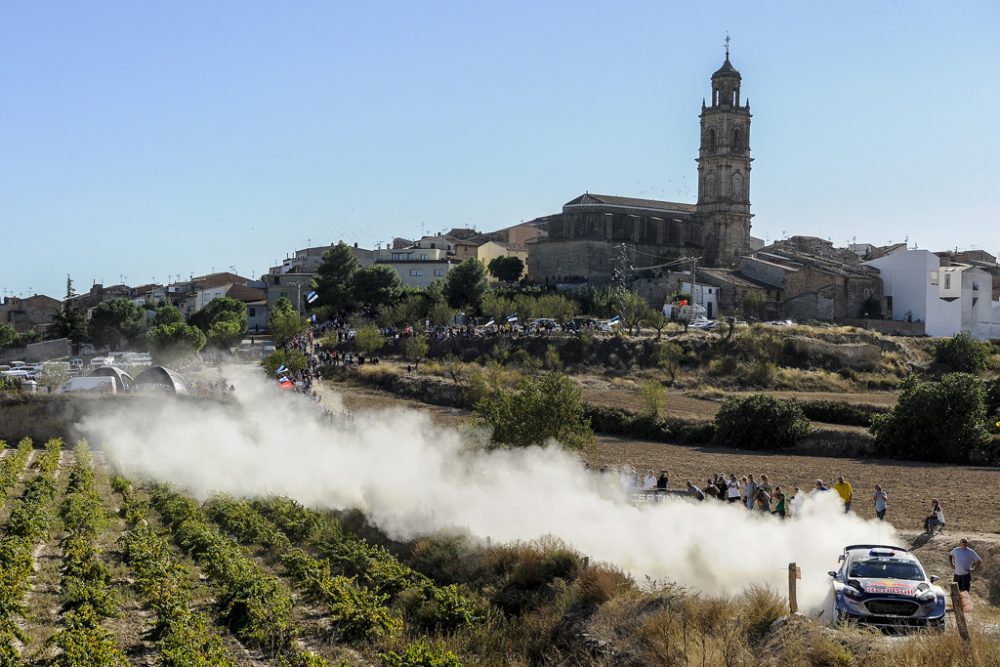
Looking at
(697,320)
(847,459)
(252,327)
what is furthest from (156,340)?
(847,459)

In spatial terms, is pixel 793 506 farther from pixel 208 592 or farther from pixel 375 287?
pixel 375 287

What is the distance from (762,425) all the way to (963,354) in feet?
103

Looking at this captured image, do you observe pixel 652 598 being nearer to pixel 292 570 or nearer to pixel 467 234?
pixel 292 570

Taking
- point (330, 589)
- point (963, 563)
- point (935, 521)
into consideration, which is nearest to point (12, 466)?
point (330, 589)

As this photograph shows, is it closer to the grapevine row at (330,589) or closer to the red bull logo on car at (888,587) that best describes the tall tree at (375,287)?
the grapevine row at (330,589)

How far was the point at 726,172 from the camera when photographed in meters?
113

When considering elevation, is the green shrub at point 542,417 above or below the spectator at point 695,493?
above

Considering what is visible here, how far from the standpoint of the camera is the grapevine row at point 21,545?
58.7 ft

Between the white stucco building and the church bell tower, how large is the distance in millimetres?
24217

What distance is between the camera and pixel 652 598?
1758 centimetres

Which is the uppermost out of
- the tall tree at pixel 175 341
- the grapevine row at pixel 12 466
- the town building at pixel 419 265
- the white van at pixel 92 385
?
the town building at pixel 419 265

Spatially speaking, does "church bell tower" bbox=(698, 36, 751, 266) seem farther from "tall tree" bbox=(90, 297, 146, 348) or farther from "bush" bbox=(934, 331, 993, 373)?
"tall tree" bbox=(90, 297, 146, 348)

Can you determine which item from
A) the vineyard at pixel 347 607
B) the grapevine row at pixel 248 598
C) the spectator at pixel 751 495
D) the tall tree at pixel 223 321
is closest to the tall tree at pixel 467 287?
the tall tree at pixel 223 321

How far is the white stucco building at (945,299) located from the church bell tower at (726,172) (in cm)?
2422
